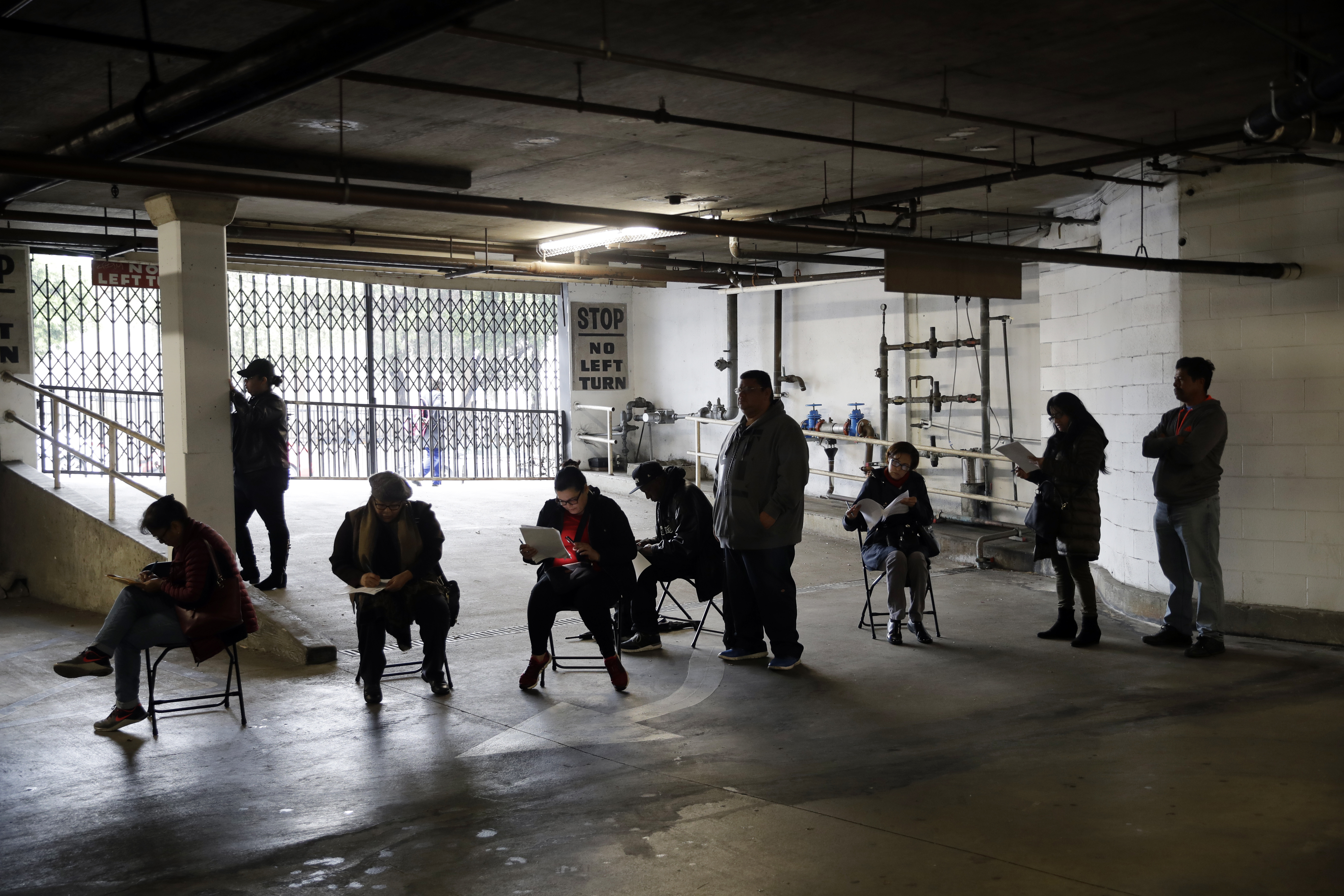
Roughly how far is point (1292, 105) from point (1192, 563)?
2.87m

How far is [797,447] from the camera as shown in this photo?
604cm

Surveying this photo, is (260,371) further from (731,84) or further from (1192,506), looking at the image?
(1192,506)

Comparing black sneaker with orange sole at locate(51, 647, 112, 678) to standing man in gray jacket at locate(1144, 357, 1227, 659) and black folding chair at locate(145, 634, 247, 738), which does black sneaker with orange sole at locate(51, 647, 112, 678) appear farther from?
standing man in gray jacket at locate(1144, 357, 1227, 659)

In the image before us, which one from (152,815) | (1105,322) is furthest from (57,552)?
(1105,322)

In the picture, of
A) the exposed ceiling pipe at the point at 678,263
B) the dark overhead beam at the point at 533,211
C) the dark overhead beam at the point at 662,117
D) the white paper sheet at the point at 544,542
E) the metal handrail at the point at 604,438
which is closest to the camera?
the dark overhead beam at the point at 533,211

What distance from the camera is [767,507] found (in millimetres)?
5992

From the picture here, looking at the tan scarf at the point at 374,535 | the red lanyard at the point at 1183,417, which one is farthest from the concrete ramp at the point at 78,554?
the red lanyard at the point at 1183,417

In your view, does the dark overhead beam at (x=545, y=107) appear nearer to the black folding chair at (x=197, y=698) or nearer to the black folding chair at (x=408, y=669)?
the black folding chair at (x=408, y=669)

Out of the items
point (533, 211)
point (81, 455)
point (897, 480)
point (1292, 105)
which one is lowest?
point (897, 480)

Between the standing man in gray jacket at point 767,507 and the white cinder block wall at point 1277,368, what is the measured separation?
2.87 meters

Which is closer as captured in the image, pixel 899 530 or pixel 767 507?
pixel 767 507

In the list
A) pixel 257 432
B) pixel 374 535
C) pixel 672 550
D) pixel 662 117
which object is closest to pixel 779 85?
pixel 662 117

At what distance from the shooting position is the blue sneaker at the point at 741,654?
6340 mm

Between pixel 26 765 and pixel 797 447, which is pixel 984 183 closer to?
pixel 797 447
